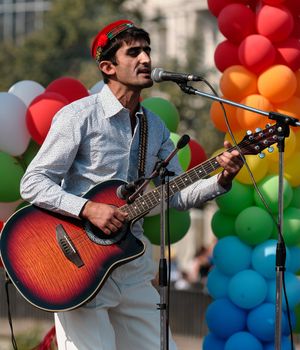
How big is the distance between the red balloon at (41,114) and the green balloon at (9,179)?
9.6 inches

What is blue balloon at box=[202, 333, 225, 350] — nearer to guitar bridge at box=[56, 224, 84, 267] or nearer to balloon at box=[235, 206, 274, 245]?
balloon at box=[235, 206, 274, 245]

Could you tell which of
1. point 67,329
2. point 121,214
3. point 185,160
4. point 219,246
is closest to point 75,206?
point 121,214

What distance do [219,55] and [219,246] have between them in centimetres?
141

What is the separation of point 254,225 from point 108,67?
2.37 meters

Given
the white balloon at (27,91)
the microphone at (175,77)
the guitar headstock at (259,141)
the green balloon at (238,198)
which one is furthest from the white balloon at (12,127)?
the guitar headstock at (259,141)

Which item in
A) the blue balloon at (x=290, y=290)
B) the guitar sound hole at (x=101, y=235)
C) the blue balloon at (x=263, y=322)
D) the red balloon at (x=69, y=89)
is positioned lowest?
the blue balloon at (x=263, y=322)

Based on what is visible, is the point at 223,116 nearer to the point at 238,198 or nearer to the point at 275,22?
the point at 238,198

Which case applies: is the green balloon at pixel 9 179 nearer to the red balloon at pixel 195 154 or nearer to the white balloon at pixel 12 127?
the white balloon at pixel 12 127

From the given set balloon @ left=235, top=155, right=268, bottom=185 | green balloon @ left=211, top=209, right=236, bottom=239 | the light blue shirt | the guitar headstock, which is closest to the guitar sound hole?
the light blue shirt

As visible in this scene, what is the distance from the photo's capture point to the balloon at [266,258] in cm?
773

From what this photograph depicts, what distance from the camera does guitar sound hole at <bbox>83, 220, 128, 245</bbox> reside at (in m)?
5.51

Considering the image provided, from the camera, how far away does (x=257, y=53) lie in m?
7.74

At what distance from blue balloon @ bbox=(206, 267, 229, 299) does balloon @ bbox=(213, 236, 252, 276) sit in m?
0.07

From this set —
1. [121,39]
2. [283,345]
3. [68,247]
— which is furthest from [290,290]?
[121,39]
